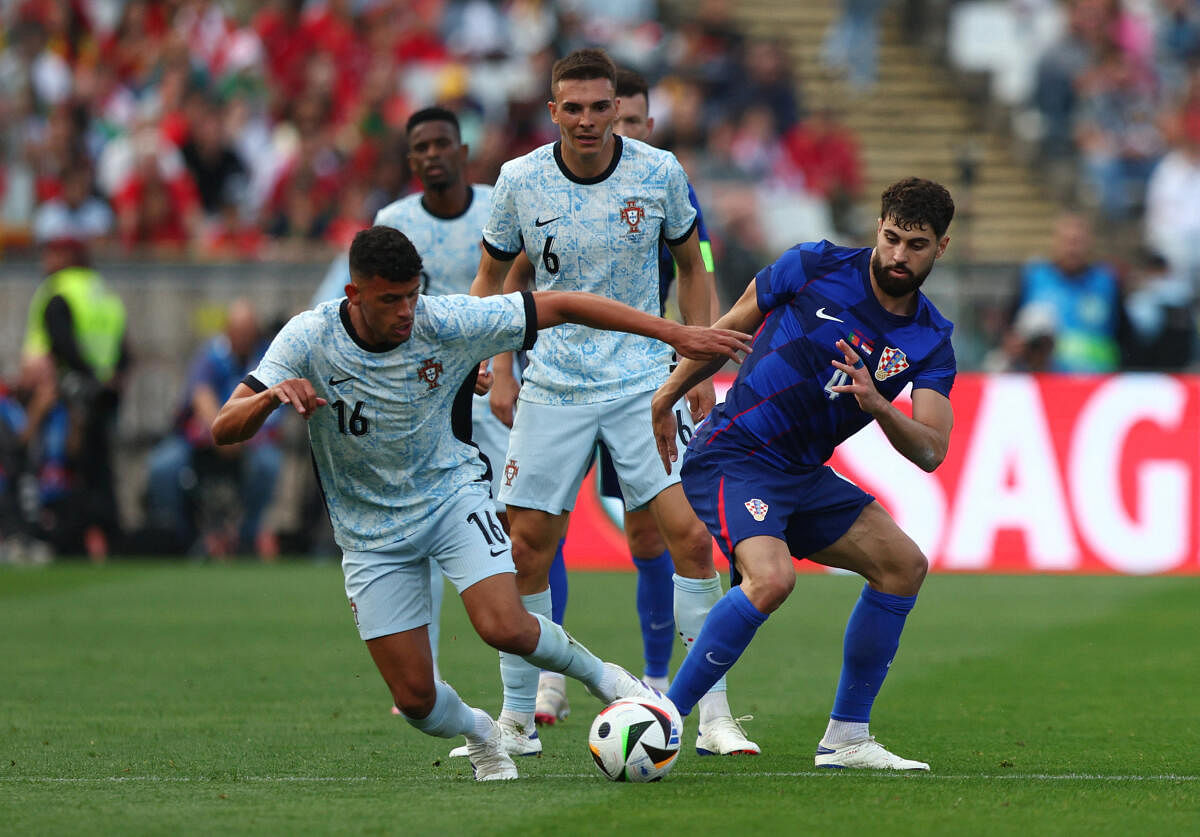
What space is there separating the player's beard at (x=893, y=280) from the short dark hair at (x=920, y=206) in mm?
166

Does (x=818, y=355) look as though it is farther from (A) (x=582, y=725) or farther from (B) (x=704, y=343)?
(A) (x=582, y=725)

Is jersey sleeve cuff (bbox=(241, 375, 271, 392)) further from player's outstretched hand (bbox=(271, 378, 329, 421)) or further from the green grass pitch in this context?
the green grass pitch

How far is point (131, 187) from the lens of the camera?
17.7 m

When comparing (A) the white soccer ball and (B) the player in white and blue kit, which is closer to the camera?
(A) the white soccer ball

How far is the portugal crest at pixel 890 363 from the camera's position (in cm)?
686

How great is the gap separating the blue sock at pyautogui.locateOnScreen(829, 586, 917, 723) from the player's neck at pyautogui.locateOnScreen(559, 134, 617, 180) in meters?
2.07

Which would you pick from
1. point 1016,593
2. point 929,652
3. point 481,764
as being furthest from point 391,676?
point 1016,593

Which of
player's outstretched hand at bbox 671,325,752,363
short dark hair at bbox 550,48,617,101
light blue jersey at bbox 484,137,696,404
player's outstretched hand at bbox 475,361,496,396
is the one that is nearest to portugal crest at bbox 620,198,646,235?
light blue jersey at bbox 484,137,696,404

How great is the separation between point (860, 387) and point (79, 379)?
10797 mm

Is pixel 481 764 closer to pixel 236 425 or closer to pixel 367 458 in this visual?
pixel 367 458

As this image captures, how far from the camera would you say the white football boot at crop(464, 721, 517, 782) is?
22.1 ft

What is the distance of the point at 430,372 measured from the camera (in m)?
6.59

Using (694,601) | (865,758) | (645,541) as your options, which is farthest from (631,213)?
(865,758)

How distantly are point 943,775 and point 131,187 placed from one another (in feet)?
42.2
